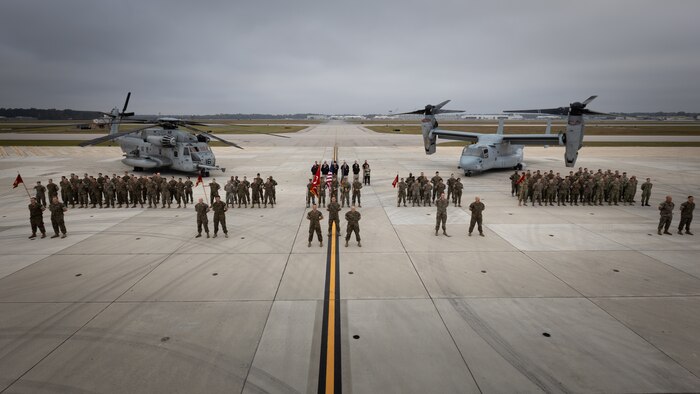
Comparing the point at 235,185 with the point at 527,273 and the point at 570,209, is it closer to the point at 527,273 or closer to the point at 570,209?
the point at 527,273

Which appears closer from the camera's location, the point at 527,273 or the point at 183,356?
the point at 183,356

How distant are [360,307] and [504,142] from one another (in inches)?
831

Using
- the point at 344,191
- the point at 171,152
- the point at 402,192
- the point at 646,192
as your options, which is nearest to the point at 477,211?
the point at 402,192

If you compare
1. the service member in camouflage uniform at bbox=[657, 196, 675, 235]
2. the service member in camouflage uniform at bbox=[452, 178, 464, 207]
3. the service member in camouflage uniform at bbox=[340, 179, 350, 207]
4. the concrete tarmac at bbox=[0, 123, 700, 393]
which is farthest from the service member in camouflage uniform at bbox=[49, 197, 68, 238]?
the service member in camouflage uniform at bbox=[657, 196, 675, 235]

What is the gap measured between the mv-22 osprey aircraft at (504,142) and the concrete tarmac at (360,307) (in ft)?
21.7

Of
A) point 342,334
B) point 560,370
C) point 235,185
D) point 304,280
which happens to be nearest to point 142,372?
point 342,334

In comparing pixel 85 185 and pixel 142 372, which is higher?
pixel 85 185

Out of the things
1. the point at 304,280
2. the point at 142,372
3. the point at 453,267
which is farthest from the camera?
the point at 453,267

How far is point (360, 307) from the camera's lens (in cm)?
695

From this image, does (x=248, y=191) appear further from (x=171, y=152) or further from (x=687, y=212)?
(x=687, y=212)

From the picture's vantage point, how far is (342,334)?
6047 millimetres

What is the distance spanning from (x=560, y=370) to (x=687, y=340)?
272 cm

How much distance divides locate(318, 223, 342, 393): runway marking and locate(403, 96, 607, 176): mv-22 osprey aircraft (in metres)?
15.5

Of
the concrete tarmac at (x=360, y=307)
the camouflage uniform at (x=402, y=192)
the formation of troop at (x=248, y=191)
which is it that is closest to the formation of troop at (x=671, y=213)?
the concrete tarmac at (x=360, y=307)
